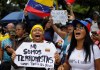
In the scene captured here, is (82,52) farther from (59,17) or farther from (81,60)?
(59,17)

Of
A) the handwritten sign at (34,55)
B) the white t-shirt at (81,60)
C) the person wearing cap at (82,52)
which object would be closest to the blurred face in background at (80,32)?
the person wearing cap at (82,52)

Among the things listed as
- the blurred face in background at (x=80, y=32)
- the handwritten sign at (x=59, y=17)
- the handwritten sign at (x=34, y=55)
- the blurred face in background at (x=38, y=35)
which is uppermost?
the blurred face in background at (x=80, y=32)

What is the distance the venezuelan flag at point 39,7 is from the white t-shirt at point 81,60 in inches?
233

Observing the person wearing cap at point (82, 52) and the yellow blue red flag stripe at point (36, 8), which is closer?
the person wearing cap at point (82, 52)

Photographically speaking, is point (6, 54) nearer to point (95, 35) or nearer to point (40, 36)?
point (40, 36)

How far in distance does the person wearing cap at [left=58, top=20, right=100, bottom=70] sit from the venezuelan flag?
227 inches

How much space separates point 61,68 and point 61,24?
16.3 ft

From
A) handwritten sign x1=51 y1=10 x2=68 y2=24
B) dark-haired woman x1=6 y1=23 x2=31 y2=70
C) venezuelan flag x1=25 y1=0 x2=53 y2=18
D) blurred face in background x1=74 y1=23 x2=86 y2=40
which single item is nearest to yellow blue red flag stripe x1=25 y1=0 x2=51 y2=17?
venezuelan flag x1=25 y1=0 x2=53 y2=18

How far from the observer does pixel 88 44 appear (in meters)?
5.99

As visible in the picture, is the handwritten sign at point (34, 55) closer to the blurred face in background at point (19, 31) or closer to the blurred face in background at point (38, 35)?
the blurred face in background at point (38, 35)

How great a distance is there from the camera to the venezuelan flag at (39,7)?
1194 centimetres

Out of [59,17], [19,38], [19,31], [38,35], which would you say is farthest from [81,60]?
[59,17]

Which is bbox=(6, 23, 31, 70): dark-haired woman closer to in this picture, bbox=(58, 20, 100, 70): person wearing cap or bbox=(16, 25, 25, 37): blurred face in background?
bbox=(16, 25, 25, 37): blurred face in background

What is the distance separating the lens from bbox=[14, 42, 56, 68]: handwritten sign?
7.25 meters
